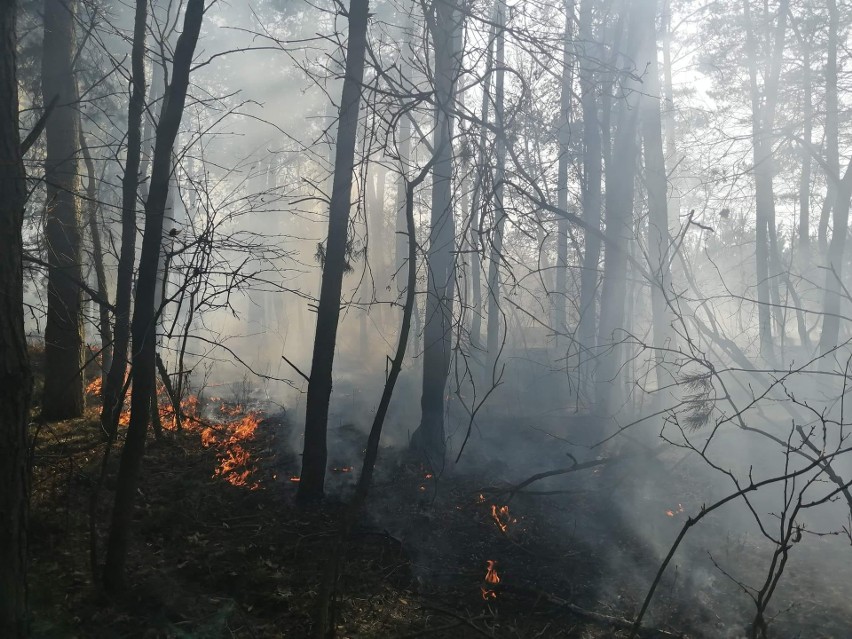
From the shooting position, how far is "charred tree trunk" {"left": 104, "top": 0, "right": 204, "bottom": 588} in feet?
15.9

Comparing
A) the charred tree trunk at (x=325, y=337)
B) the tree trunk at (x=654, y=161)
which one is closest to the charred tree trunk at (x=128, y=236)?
the charred tree trunk at (x=325, y=337)

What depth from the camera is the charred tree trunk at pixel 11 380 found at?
3.42 metres

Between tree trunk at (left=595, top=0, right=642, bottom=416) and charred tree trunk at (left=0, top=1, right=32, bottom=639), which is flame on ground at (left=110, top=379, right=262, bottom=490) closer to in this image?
charred tree trunk at (left=0, top=1, right=32, bottom=639)

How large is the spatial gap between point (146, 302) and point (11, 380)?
152 centimetres

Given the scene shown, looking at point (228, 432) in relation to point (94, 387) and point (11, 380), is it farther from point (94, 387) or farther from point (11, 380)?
point (11, 380)

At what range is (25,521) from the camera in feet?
11.6

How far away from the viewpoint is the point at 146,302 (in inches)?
193

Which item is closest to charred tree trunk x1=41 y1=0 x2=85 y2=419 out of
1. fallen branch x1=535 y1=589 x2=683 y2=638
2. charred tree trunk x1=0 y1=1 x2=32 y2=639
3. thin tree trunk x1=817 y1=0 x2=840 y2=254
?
charred tree trunk x1=0 y1=1 x2=32 y2=639

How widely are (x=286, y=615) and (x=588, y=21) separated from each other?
14.2m

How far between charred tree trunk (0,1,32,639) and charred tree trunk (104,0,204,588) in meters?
1.24

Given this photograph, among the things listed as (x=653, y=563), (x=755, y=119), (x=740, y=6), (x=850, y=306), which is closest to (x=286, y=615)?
(x=653, y=563)

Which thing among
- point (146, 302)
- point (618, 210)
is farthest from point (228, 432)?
point (618, 210)

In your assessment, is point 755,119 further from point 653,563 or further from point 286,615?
point 286,615

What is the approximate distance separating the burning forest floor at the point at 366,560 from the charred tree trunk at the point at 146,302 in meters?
0.78
